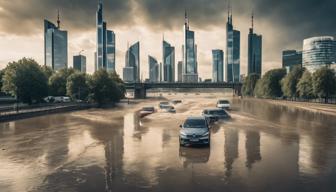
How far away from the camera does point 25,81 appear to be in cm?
6819

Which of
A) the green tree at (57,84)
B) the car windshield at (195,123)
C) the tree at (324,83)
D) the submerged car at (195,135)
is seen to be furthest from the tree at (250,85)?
the submerged car at (195,135)

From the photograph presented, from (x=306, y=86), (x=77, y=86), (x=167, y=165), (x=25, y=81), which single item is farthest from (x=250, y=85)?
(x=167, y=165)

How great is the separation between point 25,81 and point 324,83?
72.5 m

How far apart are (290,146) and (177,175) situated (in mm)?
10572

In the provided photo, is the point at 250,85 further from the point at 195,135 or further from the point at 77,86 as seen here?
the point at 195,135

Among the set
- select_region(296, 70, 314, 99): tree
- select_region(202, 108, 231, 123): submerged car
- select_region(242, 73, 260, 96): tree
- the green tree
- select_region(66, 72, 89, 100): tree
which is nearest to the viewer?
select_region(202, 108, 231, 123): submerged car

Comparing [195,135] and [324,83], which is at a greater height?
[324,83]

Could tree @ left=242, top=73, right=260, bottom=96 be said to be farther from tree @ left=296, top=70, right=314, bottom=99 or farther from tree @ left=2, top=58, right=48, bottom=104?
tree @ left=2, top=58, right=48, bottom=104

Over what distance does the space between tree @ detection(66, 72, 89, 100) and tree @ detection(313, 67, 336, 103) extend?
200 ft

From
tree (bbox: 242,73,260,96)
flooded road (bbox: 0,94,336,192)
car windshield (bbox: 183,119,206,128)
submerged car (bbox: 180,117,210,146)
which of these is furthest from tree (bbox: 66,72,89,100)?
tree (bbox: 242,73,260,96)

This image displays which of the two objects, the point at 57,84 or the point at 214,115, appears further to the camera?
the point at 57,84

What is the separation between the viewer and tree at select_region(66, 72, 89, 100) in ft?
280

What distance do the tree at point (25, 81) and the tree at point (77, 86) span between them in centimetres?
1274

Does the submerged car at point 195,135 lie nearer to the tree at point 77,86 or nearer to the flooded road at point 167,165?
the flooded road at point 167,165
